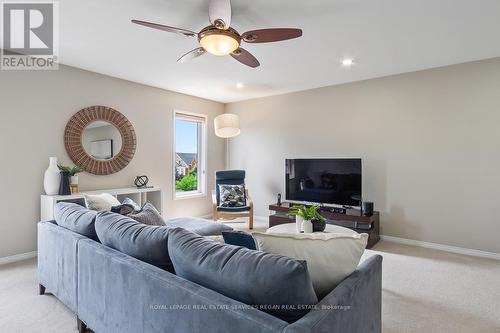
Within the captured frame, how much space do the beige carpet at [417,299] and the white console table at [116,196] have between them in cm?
61

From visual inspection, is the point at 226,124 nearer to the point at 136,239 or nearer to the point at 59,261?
the point at 59,261

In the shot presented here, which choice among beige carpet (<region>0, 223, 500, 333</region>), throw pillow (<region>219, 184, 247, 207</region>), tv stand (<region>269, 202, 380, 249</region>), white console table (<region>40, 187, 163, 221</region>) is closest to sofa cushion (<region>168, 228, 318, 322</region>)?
beige carpet (<region>0, 223, 500, 333</region>)

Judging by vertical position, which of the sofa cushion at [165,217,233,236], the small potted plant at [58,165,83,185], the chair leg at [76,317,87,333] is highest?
the small potted plant at [58,165,83,185]

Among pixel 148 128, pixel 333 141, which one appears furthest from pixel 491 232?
pixel 148 128

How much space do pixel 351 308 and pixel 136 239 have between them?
116cm

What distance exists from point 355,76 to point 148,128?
3.41 m

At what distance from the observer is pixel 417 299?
2.40 metres

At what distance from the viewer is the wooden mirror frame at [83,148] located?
12.3 ft

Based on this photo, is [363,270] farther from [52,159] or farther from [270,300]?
[52,159]

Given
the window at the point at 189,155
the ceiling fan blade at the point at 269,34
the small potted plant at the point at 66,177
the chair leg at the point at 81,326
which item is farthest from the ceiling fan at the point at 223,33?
the window at the point at 189,155

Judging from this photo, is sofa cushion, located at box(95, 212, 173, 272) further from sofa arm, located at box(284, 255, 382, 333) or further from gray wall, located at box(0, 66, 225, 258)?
gray wall, located at box(0, 66, 225, 258)

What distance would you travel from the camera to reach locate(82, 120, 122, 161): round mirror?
13.0ft

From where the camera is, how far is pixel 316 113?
4836 mm

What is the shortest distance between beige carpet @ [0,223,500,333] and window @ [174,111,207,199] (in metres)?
2.61
